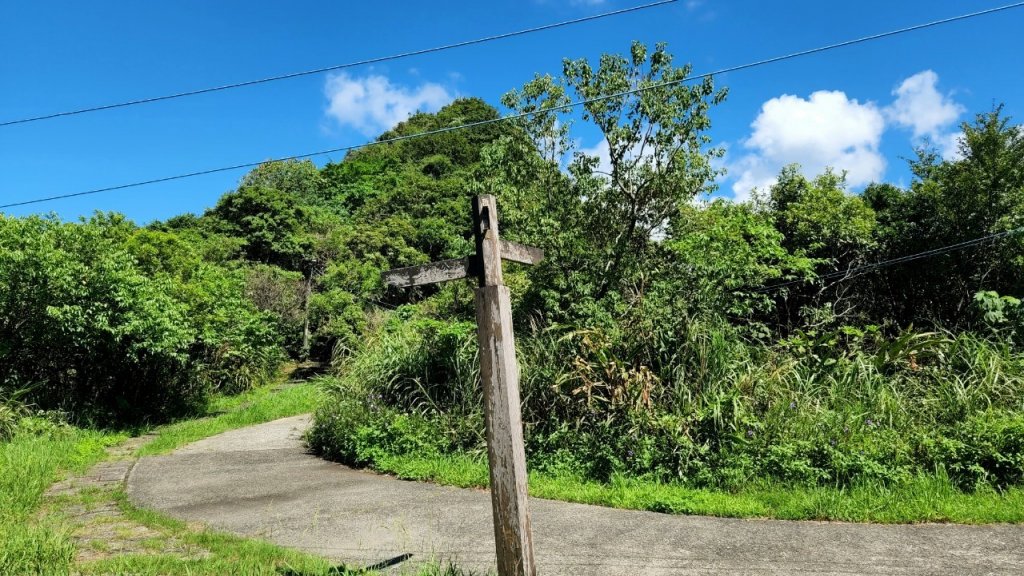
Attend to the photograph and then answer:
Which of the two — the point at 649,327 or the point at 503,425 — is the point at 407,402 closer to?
the point at 649,327

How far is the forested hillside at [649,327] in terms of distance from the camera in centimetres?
685

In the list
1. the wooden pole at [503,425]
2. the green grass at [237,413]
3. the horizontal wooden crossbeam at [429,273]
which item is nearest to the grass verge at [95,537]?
the wooden pole at [503,425]

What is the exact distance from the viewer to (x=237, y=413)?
14359mm

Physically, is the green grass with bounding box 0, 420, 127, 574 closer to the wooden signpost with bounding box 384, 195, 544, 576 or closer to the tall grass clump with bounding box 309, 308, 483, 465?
the wooden signpost with bounding box 384, 195, 544, 576

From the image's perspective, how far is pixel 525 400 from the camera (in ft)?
26.1

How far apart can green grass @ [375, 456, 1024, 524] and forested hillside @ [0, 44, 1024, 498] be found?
0.62 feet

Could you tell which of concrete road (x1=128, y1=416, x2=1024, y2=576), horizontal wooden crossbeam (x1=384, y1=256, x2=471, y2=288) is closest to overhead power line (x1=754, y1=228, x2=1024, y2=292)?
concrete road (x1=128, y1=416, x2=1024, y2=576)

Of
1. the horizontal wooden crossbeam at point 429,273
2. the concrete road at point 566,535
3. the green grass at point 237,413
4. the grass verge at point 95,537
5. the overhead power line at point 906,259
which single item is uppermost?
the overhead power line at point 906,259

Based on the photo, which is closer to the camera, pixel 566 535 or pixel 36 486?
pixel 566 535

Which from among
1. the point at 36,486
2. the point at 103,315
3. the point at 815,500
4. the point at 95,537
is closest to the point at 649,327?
the point at 815,500

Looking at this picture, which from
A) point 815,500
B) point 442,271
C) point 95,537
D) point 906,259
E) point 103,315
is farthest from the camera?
point 906,259

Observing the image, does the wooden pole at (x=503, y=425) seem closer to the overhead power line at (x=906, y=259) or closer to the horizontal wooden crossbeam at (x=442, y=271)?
the horizontal wooden crossbeam at (x=442, y=271)

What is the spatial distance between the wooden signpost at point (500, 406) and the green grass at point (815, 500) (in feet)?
8.25

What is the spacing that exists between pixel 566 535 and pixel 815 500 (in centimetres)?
216
